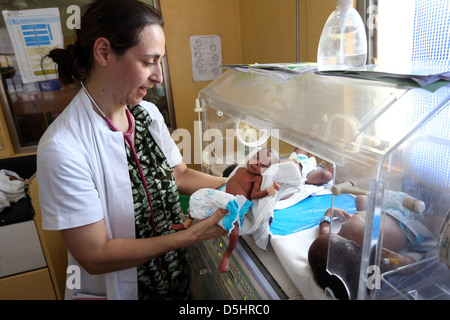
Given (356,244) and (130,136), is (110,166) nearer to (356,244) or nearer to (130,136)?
(130,136)

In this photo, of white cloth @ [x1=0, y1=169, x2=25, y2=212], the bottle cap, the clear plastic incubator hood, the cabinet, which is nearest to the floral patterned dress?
the clear plastic incubator hood

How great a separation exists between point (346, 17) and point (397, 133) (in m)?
0.62

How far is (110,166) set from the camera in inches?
40.6

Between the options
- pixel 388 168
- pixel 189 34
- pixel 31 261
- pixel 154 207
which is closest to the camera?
pixel 388 168

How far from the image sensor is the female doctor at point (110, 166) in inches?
36.0

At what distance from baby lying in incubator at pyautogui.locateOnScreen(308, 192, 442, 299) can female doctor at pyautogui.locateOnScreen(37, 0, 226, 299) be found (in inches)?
14.3

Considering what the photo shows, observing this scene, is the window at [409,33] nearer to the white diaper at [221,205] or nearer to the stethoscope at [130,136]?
the white diaper at [221,205]

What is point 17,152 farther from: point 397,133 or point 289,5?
point 397,133

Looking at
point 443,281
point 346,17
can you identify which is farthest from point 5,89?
point 443,281

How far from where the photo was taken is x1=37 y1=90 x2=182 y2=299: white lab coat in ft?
2.95

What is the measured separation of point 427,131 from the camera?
70cm

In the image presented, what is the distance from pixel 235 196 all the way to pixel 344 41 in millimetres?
671

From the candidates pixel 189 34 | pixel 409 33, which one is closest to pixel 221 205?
pixel 409 33

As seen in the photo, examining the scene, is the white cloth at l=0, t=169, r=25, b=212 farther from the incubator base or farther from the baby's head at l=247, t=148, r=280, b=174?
the baby's head at l=247, t=148, r=280, b=174
